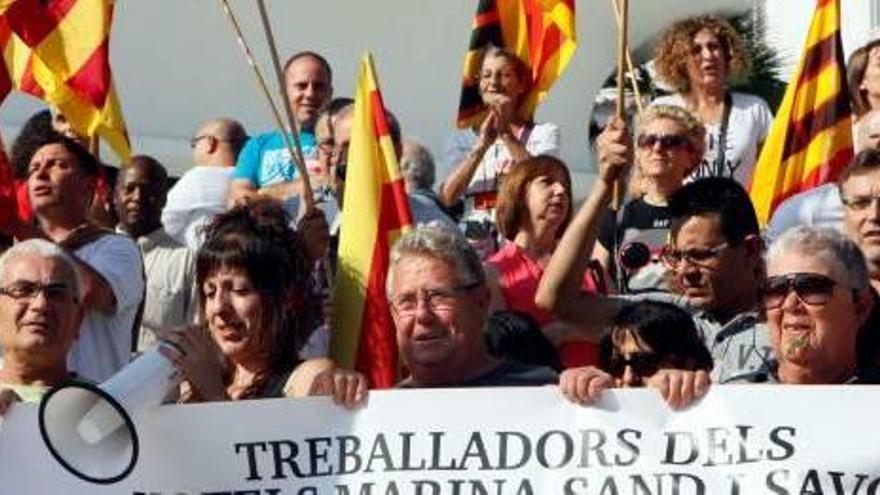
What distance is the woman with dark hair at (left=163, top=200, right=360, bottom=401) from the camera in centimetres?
714

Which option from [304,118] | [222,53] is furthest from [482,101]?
[222,53]

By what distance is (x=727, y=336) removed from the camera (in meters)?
7.64

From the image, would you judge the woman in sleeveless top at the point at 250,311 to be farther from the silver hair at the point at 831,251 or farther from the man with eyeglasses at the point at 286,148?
the man with eyeglasses at the point at 286,148

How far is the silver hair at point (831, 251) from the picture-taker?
6812 mm

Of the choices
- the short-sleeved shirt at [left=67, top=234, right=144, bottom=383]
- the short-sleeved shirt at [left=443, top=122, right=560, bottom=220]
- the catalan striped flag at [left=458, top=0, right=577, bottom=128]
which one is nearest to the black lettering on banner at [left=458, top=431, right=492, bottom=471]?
the short-sleeved shirt at [left=67, top=234, right=144, bottom=383]

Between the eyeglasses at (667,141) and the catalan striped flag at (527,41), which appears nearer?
the eyeglasses at (667,141)

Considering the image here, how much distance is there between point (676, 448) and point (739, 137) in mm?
4015

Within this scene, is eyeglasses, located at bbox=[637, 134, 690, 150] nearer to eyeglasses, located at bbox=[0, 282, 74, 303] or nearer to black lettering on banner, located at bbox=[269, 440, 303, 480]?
eyeglasses, located at bbox=[0, 282, 74, 303]

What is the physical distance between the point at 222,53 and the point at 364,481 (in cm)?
979

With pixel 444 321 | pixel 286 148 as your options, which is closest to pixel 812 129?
pixel 286 148

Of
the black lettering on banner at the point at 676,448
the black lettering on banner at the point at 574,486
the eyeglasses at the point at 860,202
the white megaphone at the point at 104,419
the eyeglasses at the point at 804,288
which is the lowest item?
the black lettering on banner at the point at 574,486

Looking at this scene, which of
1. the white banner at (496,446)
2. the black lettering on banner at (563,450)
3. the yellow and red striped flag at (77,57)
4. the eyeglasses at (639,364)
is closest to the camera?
the white banner at (496,446)

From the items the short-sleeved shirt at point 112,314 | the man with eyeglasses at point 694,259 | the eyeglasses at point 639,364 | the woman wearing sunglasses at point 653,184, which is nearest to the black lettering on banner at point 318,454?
the eyeglasses at point 639,364

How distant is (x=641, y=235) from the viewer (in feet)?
30.4
